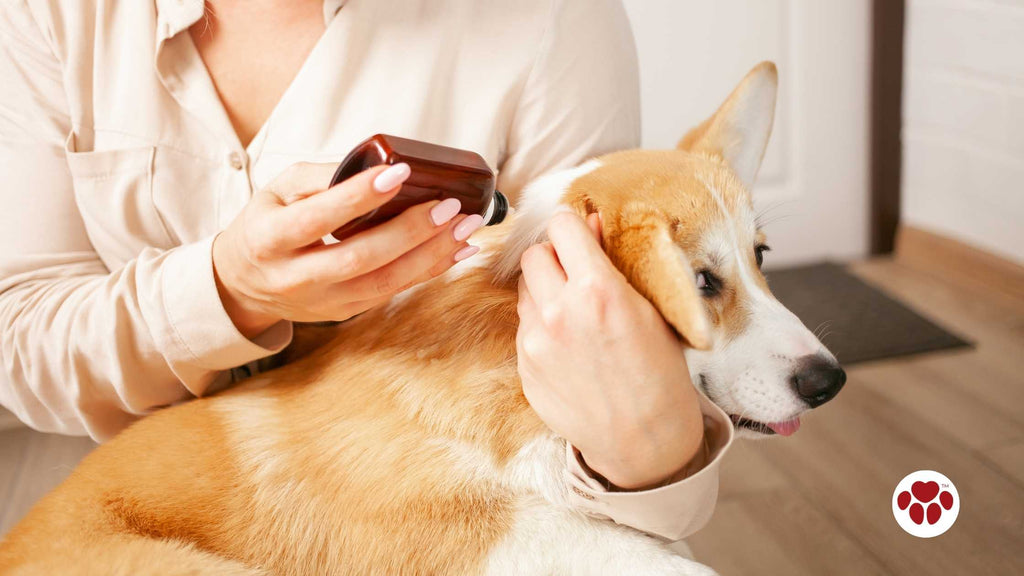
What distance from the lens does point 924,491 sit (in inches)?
48.8

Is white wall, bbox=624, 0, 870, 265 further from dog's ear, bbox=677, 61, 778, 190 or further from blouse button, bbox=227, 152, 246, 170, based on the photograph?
blouse button, bbox=227, 152, 246, 170

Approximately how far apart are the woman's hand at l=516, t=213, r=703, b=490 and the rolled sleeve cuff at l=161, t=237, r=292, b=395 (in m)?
0.29

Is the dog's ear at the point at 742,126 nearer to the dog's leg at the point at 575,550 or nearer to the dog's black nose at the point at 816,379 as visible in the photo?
the dog's black nose at the point at 816,379

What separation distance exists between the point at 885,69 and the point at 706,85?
0.55 meters

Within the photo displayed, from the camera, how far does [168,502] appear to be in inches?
30.9

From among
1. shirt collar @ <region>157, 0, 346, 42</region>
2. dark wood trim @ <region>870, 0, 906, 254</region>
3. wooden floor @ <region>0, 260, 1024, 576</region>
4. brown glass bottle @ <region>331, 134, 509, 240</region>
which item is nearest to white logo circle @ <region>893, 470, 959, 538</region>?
wooden floor @ <region>0, 260, 1024, 576</region>

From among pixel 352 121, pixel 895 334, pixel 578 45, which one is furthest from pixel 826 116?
pixel 352 121

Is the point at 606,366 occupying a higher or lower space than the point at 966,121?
higher

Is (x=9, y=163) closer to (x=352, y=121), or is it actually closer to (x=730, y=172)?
(x=352, y=121)

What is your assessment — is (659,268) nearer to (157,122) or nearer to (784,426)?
(784,426)

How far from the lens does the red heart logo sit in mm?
1234

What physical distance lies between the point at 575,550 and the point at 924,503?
750mm

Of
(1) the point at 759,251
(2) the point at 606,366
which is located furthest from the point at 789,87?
(2) the point at 606,366

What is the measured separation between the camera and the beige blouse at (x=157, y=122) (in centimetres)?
92
